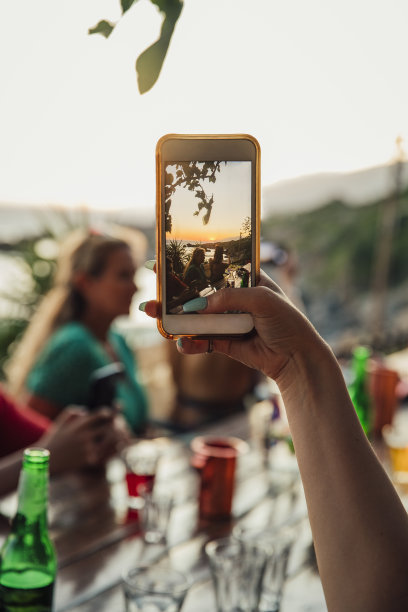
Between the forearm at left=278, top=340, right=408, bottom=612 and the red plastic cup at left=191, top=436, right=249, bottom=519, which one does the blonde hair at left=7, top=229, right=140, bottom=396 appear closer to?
the red plastic cup at left=191, top=436, right=249, bottom=519

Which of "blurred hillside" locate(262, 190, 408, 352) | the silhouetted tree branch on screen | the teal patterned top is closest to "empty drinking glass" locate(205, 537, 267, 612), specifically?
the silhouetted tree branch on screen

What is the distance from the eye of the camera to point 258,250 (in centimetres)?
67

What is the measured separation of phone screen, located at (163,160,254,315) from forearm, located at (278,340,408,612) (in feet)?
0.43

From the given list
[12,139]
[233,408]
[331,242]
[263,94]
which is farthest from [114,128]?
[331,242]

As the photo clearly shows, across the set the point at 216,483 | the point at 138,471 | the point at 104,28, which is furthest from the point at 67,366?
the point at 104,28

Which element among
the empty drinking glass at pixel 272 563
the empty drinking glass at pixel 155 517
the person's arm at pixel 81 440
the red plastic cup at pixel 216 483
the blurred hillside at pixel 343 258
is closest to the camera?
the empty drinking glass at pixel 272 563

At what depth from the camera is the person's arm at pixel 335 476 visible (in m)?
0.60

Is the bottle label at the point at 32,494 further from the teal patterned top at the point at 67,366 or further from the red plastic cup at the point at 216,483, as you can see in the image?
the teal patterned top at the point at 67,366

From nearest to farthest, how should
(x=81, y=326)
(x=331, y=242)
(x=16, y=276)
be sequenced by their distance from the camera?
(x=81, y=326) < (x=16, y=276) < (x=331, y=242)

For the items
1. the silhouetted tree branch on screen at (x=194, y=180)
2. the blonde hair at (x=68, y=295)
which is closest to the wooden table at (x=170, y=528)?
the silhouetted tree branch on screen at (x=194, y=180)

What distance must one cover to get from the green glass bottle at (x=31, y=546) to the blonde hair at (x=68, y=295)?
1.38 metres

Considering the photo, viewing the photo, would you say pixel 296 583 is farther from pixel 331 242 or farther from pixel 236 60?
pixel 331 242

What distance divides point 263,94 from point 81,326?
6.36ft

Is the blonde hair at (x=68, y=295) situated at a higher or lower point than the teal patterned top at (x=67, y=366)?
higher
